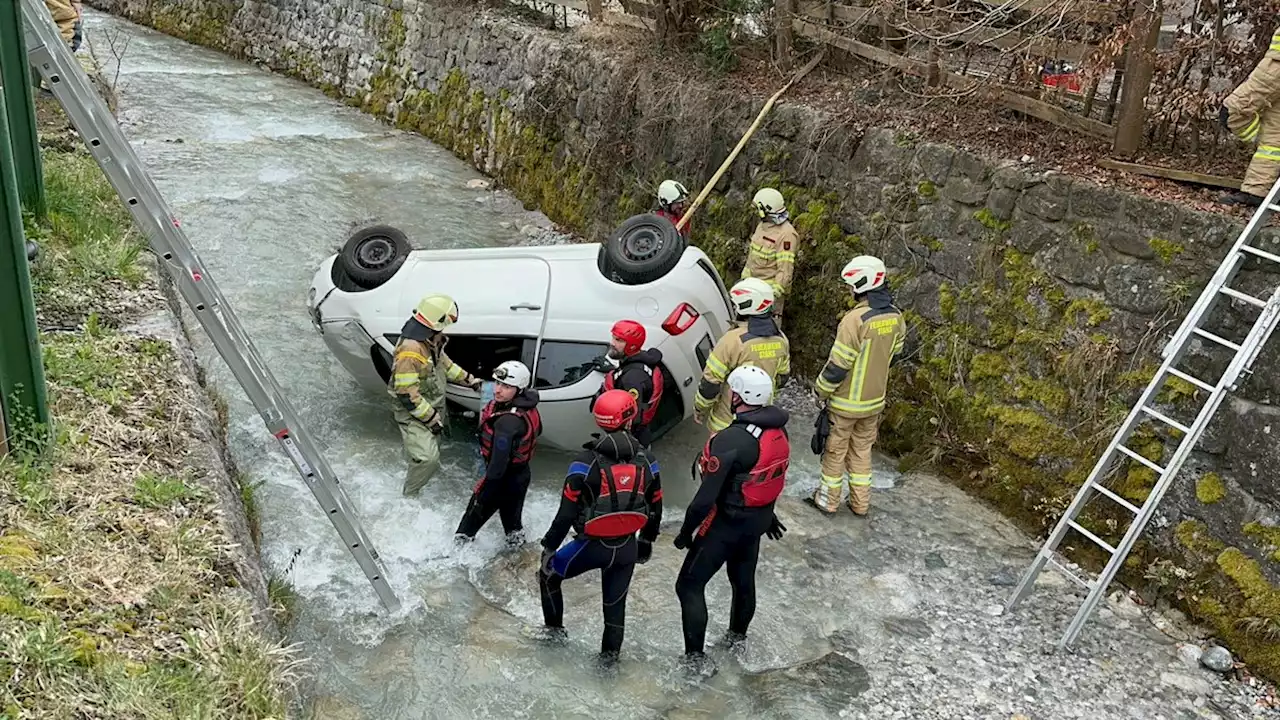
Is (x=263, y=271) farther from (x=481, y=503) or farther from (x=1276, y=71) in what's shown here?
(x=1276, y=71)

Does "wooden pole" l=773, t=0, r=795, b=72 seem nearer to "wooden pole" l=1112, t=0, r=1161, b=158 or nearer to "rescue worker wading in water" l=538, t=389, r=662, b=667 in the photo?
"wooden pole" l=1112, t=0, r=1161, b=158

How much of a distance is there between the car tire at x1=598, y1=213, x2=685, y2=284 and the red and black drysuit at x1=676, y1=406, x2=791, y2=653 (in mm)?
1887

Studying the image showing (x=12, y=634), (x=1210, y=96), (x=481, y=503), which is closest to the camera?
(x=12, y=634)

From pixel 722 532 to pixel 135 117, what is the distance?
14143 mm

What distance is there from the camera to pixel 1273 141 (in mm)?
5844

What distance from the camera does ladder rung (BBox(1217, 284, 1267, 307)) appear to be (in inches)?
210

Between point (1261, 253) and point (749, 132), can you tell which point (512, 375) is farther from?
point (749, 132)

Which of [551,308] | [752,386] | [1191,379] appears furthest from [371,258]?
[1191,379]

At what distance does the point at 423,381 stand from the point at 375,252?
4.57 feet

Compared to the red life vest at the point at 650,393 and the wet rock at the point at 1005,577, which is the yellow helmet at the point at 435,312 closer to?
the red life vest at the point at 650,393

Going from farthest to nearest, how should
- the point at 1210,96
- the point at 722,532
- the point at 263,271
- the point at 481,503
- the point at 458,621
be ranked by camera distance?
the point at 263,271 < the point at 1210,96 < the point at 481,503 < the point at 458,621 < the point at 722,532

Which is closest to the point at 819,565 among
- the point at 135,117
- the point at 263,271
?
the point at 263,271

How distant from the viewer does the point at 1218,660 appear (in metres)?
5.35

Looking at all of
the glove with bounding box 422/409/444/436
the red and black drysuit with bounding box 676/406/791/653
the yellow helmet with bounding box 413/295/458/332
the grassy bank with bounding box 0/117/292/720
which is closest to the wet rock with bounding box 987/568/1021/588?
the red and black drysuit with bounding box 676/406/791/653
